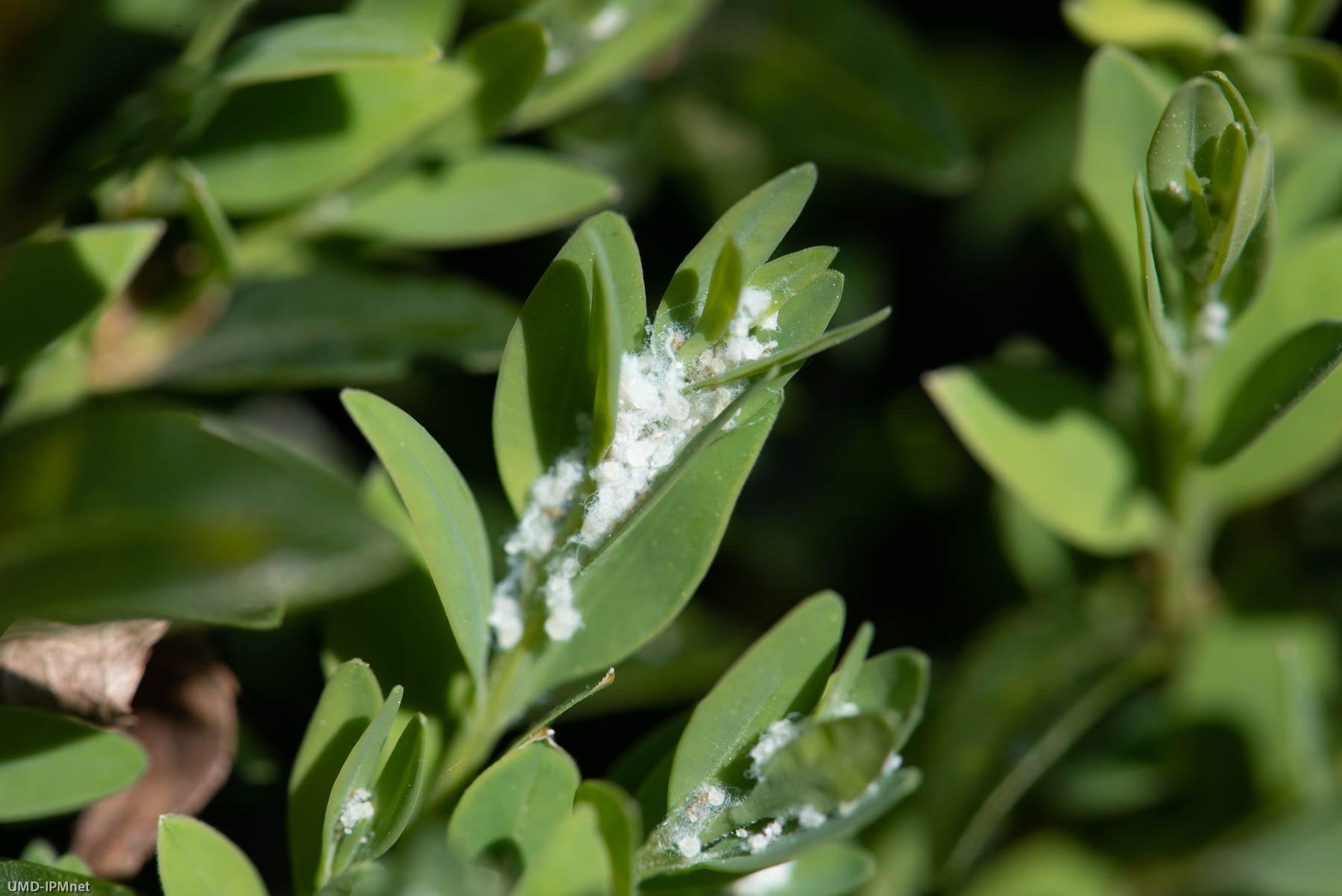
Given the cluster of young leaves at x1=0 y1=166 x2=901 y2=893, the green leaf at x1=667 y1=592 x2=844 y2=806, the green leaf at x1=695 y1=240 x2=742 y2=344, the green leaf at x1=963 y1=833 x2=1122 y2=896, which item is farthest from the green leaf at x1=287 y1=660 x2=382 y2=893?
the green leaf at x1=963 y1=833 x2=1122 y2=896

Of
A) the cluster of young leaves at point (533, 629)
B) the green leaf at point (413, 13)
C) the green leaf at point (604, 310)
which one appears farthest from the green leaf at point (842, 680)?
the green leaf at point (413, 13)

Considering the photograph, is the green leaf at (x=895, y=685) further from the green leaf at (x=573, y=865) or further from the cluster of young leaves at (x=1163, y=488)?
the cluster of young leaves at (x=1163, y=488)

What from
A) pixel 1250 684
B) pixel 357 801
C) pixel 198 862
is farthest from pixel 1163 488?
pixel 198 862

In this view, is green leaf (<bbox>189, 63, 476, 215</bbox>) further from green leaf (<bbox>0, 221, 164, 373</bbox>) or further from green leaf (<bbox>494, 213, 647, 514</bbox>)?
green leaf (<bbox>494, 213, 647, 514</bbox>)

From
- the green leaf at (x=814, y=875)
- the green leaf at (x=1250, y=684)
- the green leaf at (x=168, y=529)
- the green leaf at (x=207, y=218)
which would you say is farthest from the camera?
the green leaf at (x=1250, y=684)

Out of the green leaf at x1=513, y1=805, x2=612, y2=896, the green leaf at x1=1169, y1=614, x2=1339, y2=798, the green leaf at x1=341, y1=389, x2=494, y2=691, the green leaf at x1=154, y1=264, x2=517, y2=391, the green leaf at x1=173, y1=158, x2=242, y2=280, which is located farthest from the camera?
the green leaf at x1=1169, y1=614, x2=1339, y2=798

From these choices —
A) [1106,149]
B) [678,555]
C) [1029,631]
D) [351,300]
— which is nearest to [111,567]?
[678,555]

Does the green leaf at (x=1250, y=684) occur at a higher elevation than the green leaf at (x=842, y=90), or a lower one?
lower

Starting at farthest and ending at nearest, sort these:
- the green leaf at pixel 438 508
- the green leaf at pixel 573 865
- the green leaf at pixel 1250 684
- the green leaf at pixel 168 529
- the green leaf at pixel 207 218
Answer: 1. the green leaf at pixel 1250 684
2. the green leaf at pixel 207 218
3. the green leaf at pixel 438 508
4. the green leaf at pixel 573 865
5. the green leaf at pixel 168 529

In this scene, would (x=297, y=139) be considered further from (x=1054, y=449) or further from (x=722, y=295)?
(x=1054, y=449)
